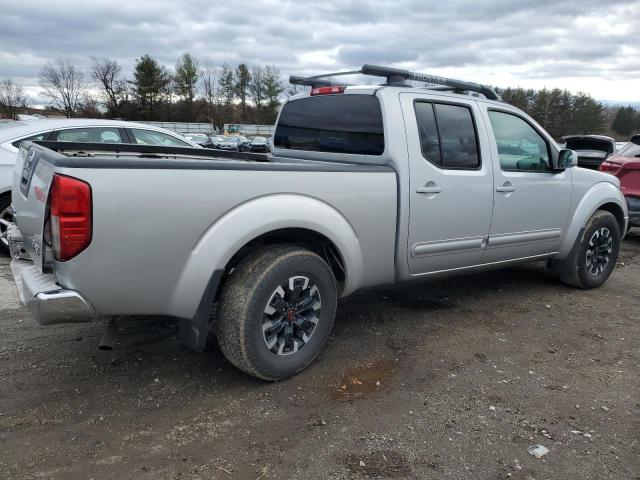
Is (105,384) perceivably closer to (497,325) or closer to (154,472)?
(154,472)

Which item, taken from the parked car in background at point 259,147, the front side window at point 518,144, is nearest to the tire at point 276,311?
the front side window at point 518,144

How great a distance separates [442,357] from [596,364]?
1076mm

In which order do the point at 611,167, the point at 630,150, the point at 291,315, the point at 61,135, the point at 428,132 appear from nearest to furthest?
the point at 291,315, the point at 428,132, the point at 61,135, the point at 611,167, the point at 630,150

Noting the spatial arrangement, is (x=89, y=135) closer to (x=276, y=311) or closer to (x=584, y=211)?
(x=276, y=311)

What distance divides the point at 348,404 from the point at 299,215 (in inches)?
44.7

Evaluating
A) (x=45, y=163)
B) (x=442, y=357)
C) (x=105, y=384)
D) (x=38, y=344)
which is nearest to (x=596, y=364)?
(x=442, y=357)

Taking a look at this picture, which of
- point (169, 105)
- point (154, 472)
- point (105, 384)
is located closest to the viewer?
point (154, 472)

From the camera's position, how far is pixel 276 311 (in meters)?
3.08

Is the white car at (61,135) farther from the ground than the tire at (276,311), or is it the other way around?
the white car at (61,135)

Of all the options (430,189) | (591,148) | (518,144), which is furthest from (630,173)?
(430,189)

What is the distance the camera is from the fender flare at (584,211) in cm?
495

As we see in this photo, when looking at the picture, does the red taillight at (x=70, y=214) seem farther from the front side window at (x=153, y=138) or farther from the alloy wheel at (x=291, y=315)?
the front side window at (x=153, y=138)

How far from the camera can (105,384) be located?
10.4ft

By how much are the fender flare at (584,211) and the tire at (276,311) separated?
9.27ft
